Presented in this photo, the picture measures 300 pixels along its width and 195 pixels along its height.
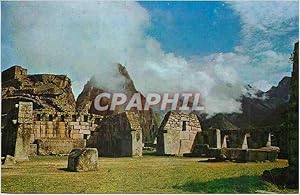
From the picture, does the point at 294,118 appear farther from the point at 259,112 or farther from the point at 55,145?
the point at 55,145

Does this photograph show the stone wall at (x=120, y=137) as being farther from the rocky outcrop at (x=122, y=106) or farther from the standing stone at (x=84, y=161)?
the standing stone at (x=84, y=161)

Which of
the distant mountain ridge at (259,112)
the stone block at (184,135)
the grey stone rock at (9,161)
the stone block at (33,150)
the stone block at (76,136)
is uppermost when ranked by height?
the distant mountain ridge at (259,112)

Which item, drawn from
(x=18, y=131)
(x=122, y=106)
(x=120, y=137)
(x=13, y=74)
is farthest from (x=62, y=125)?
(x=122, y=106)

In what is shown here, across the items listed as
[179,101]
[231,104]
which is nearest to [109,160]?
Result: [179,101]

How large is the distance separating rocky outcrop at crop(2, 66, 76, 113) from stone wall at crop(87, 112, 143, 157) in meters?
1.34

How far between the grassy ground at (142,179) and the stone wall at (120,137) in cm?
107

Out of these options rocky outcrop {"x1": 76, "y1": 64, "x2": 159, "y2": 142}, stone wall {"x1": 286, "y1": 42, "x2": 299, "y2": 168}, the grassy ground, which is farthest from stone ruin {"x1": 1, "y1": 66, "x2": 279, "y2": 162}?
stone wall {"x1": 286, "y1": 42, "x2": 299, "y2": 168}

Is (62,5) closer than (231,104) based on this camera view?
Yes

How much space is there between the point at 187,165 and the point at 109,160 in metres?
1.39

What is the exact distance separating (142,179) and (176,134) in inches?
116

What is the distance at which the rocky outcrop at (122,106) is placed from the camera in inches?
304

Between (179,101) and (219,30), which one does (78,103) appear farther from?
(219,30)

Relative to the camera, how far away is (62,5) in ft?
24.6

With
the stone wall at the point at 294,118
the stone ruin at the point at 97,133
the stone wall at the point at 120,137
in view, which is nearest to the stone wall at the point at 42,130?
the stone ruin at the point at 97,133
